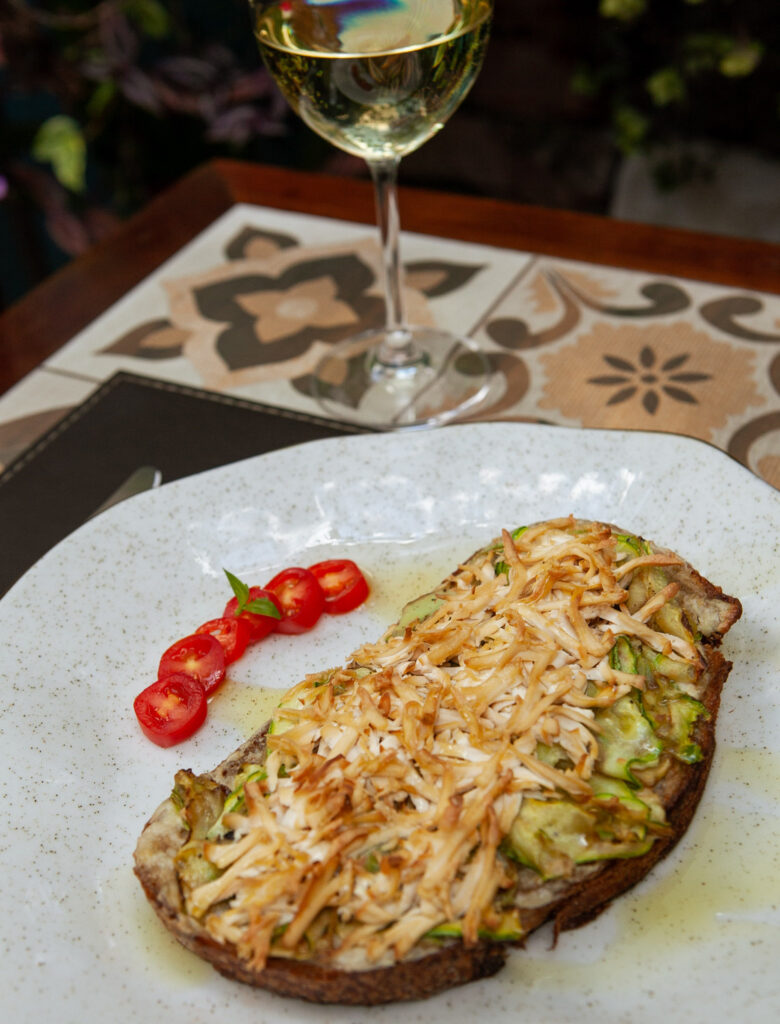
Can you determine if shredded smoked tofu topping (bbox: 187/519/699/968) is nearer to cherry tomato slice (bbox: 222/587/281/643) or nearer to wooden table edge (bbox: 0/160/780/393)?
cherry tomato slice (bbox: 222/587/281/643)

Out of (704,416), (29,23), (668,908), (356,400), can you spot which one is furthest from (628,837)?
(29,23)

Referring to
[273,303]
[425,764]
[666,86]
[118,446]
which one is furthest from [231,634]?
[666,86]

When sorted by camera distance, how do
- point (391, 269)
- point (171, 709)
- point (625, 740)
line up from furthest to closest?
1. point (391, 269)
2. point (171, 709)
3. point (625, 740)

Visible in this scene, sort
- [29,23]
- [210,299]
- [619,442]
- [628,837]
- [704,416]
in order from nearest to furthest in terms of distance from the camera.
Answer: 1. [628,837]
2. [619,442]
3. [704,416]
4. [210,299]
5. [29,23]

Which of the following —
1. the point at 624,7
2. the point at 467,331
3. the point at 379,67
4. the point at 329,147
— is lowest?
the point at 329,147

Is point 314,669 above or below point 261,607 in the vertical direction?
below

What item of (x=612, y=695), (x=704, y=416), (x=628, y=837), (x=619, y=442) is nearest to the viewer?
(x=628, y=837)

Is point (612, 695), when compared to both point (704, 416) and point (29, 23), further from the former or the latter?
point (29, 23)

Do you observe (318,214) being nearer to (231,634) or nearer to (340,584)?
(340,584)
